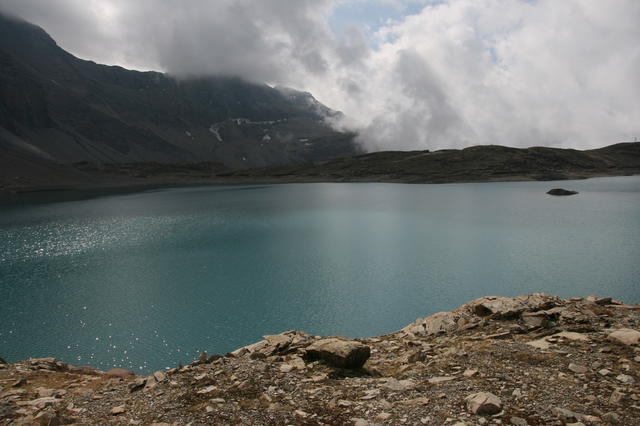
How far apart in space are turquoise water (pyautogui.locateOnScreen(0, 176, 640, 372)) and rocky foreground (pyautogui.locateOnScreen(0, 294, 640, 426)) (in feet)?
42.4

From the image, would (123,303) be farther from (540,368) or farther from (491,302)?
(540,368)

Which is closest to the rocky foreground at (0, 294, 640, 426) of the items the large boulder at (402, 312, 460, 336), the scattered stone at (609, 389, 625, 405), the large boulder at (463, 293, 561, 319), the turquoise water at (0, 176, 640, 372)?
the scattered stone at (609, 389, 625, 405)

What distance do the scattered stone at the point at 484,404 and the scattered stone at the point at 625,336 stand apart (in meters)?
5.34

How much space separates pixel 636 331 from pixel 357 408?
9.16 metres

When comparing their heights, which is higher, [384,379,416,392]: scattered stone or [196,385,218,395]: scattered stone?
[384,379,416,392]: scattered stone

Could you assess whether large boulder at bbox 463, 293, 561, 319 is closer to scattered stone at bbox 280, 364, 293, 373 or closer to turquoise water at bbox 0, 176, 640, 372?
scattered stone at bbox 280, 364, 293, 373

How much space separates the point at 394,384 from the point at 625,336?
285 inches

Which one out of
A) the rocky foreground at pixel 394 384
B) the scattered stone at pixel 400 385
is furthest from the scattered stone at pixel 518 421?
the scattered stone at pixel 400 385

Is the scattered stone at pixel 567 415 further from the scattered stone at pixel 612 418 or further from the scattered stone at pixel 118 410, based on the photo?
the scattered stone at pixel 118 410

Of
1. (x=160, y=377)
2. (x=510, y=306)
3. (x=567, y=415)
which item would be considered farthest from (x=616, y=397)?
(x=160, y=377)

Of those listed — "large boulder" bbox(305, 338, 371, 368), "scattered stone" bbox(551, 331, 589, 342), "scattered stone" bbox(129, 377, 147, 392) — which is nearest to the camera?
"scattered stone" bbox(129, 377, 147, 392)

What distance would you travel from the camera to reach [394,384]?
1034 centimetres

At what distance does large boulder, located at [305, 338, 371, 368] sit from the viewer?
11.8 metres

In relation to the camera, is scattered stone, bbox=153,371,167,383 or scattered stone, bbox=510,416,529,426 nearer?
scattered stone, bbox=510,416,529,426
